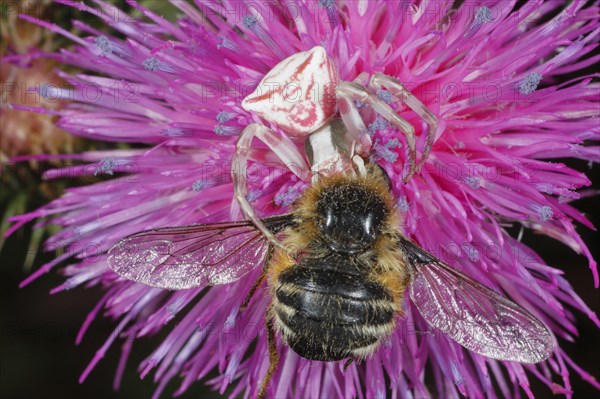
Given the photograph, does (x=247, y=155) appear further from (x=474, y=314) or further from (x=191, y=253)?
(x=474, y=314)

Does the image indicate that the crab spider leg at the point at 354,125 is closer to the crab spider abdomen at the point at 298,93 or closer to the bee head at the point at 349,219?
the crab spider abdomen at the point at 298,93

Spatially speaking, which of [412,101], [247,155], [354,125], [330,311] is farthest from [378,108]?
[330,311]

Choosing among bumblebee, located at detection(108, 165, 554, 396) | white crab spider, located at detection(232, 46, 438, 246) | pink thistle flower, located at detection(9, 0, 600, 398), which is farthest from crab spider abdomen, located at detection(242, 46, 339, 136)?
bumblebee, located at detection(108, 165, 554, 396)

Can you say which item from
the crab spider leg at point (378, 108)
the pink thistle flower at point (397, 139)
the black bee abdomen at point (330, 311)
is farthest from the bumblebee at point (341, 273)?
the pink thistle flower at point (397, 139)

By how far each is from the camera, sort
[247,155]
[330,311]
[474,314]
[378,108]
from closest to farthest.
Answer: [330,311] → [474,314] → [378,108] → [247,155]

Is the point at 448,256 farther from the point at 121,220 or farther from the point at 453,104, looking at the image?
the point at 121,220

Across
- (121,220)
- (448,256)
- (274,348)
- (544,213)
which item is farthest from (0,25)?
(544,213)
